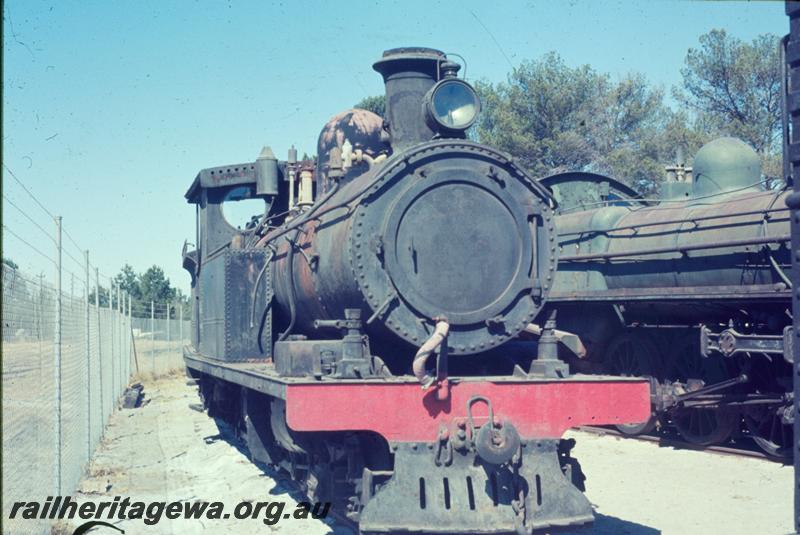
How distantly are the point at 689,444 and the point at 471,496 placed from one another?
6.43 m

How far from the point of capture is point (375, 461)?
6051mm

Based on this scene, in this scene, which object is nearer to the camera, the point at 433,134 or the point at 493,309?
the point at 493,309

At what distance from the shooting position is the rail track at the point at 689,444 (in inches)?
394

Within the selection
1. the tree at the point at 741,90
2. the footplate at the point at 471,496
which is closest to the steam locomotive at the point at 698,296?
the footplate at the point at 471,496

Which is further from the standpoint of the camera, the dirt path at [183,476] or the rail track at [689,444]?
the rail track at [689,444]

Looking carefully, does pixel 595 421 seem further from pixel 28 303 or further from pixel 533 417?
pixel 28 303

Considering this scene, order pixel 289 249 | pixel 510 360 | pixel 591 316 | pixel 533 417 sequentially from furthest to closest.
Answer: pixel 591 316
pixel 289 249
pixel 510 360
pixel 533 417

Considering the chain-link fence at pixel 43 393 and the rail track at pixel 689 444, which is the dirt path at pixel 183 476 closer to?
the chain-link fence at pixel 43 393

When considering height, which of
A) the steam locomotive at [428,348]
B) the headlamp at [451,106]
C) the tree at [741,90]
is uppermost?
the tree at [741,90]

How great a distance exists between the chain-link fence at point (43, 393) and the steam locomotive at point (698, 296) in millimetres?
6093

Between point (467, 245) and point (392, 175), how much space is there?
0.70 meters

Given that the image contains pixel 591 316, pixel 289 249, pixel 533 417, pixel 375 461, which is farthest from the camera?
pixel 591 316

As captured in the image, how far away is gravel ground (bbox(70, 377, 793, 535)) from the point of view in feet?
22.8

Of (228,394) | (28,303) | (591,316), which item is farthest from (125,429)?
(28,303)
